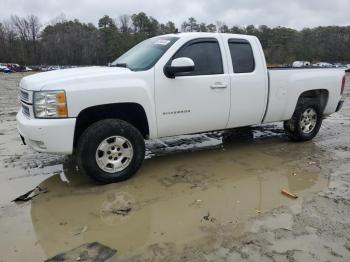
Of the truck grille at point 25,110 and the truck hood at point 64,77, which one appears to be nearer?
the truck hood at point 64,77

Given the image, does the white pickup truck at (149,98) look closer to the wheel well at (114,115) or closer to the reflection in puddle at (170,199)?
the wheel well at (114,115)

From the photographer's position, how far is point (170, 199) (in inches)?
172

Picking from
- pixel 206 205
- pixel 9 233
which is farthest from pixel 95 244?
pixel 206 205

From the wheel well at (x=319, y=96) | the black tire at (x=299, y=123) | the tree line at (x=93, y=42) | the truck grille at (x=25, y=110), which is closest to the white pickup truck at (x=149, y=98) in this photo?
the truck grille at (x=25, y=110)

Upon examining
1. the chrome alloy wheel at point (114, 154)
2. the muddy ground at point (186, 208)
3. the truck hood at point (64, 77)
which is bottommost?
the muddy ground at point (186, 208)

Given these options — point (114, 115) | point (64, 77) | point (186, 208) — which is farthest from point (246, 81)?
point (64, 77)

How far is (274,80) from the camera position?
612cm

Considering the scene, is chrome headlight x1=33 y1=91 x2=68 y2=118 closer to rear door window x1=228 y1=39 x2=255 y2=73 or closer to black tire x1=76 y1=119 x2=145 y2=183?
black tire x1=76 y1=119 x2=145 y2=183

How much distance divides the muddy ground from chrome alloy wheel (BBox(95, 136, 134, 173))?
26cm

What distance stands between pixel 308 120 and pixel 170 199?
3893 millimetres

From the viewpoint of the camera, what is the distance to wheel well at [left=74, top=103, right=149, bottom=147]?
15.7 ft

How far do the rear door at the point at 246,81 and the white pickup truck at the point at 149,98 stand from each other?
0.05 feet

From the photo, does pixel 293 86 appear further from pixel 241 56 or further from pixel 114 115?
pixel 114 115

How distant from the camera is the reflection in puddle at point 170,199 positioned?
356 centimetres
